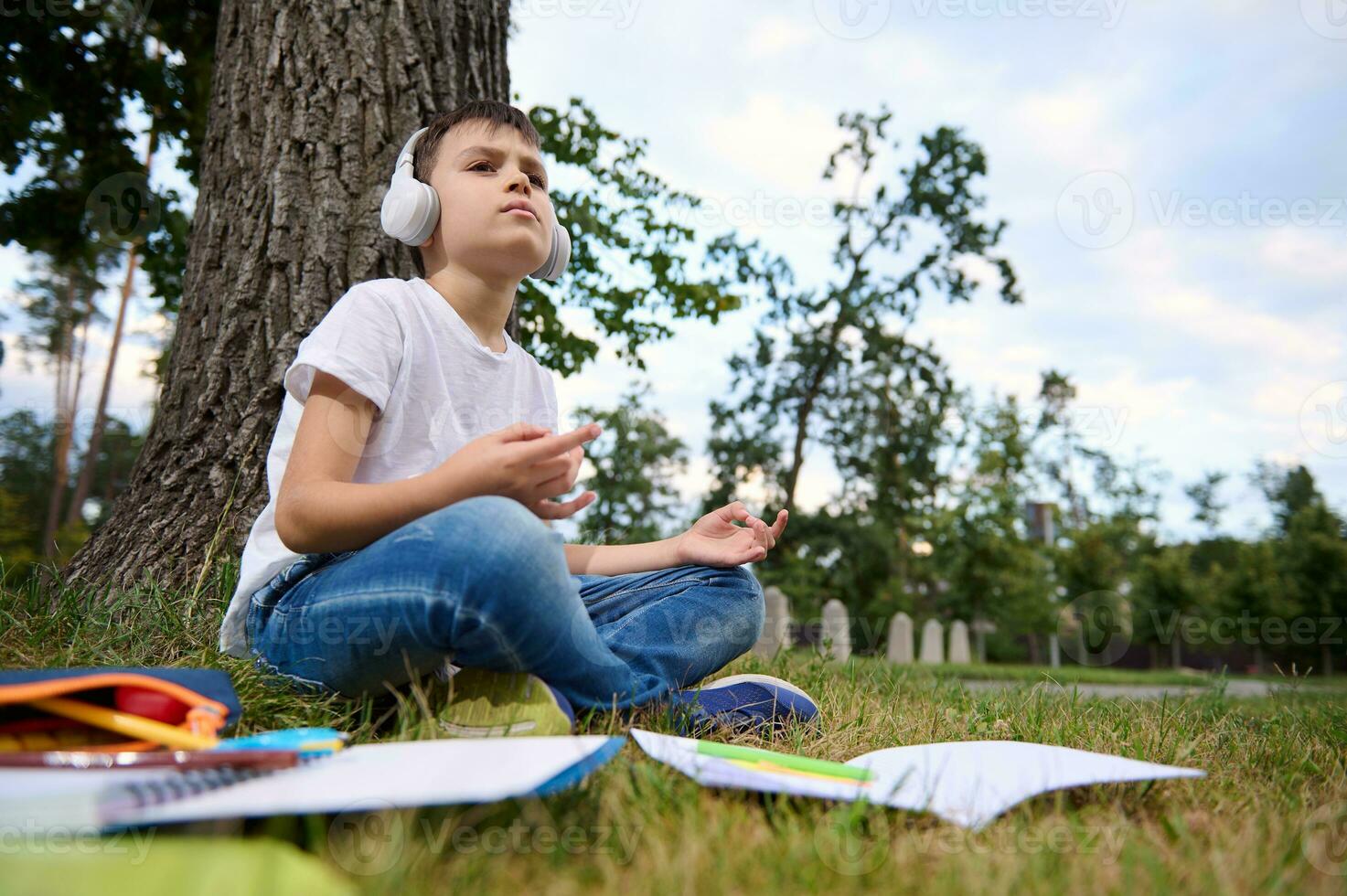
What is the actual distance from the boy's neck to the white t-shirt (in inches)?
1.5

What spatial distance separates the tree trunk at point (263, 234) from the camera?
2861 millimetres

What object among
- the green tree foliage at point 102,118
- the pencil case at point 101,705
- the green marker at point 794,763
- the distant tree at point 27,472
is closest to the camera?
the pencil case at point 101,705

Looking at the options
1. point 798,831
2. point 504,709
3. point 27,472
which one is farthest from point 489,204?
point 27,472

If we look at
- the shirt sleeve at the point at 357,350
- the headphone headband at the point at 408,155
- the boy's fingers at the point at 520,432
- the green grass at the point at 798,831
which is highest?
the headphone headband at the point at 408,155

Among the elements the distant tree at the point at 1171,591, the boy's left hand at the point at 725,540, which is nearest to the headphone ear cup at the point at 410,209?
the boy's left hand at the point at 725,540

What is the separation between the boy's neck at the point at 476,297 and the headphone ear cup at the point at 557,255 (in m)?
0.15

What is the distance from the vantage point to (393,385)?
1.99 meters

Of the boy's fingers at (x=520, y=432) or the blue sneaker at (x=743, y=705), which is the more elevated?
the boy's fingers at (x=520, y=432)

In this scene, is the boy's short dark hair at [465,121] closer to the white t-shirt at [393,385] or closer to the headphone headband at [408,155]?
the headphone headband at [408,155]

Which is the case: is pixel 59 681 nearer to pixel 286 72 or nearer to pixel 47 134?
pixel 286 72

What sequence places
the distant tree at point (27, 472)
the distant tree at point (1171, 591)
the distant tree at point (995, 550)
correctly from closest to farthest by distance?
the distant tree at point (995, 550) < the distant tree at point (27, 472) < the distant tree at point (1171, 591)

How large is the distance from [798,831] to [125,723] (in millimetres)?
1056

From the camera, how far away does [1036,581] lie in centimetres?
2155

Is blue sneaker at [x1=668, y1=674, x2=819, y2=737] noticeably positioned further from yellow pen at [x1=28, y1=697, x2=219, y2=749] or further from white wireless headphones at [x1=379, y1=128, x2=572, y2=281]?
white wireless headphones at [x1=379, y1=128, x2=572, y2=281]
